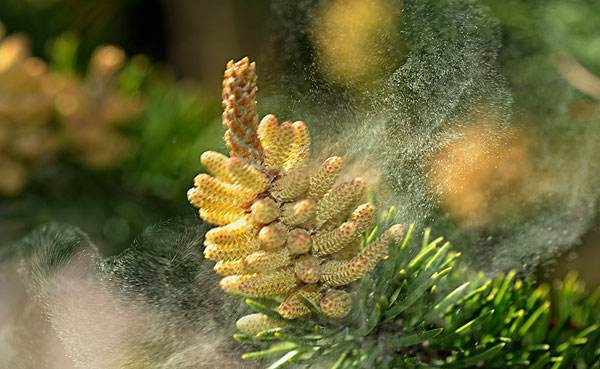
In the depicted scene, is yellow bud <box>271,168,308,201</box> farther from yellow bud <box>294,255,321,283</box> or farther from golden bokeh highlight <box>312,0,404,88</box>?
golden bokeh highlight <box>312,0,404,88</box>

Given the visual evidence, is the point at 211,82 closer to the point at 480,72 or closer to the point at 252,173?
the point at 480,72

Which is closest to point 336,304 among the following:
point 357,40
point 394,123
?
point 394,123

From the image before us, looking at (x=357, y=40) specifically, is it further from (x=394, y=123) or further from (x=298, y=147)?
(x=298, y=147)


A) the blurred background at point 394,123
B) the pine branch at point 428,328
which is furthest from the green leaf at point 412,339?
the blurred background at point 394,123

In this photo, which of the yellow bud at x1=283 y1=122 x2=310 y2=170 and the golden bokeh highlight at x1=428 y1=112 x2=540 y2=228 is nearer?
the yellow bud at x1=283 y1=122 x2=310 y2=170

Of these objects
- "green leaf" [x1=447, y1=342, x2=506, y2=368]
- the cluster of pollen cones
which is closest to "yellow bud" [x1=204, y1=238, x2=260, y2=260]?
the cluster of pollen cones

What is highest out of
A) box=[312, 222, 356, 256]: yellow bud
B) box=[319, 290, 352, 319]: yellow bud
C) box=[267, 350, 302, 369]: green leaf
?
box=[312, 222, 356, 256]: yellow bud

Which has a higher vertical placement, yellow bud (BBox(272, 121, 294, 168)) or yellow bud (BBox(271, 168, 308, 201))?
yellow bud (BBox(272, 121, 294, 168))
